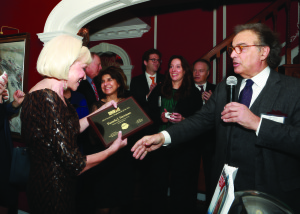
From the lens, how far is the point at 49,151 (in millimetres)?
1445

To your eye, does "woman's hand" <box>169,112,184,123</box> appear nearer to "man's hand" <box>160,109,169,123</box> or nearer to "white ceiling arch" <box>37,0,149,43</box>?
"man's hand" <box>160,109,169,123</box>

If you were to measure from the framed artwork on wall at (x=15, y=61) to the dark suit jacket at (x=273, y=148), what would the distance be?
8.50ft

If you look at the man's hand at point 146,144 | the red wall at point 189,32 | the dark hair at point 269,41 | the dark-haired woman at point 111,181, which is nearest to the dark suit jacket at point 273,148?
the dark hair at point 269,41

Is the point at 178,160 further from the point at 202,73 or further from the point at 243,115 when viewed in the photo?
the point at 202,73

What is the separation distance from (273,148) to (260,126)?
15cm

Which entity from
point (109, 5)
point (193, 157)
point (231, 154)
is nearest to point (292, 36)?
point (193, 157)

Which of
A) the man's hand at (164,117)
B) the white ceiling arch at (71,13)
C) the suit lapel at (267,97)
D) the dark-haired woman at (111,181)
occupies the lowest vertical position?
the dark-haired woman at (111,181)

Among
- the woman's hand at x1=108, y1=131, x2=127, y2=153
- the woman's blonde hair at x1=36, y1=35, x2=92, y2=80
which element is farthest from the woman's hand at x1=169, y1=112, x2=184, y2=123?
the woman's blonde hair at x1=36, y1=35, x2=92, y2=80

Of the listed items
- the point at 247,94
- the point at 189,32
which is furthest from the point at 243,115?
the point at 189,32

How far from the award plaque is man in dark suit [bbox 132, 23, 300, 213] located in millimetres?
177

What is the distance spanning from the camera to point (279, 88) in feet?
4.83

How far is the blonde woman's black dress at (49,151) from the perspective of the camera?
1.40m

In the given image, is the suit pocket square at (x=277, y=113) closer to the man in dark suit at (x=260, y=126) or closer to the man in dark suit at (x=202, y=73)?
the man in dark suit at (x=260, y=126)

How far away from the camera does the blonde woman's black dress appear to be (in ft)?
4.59
